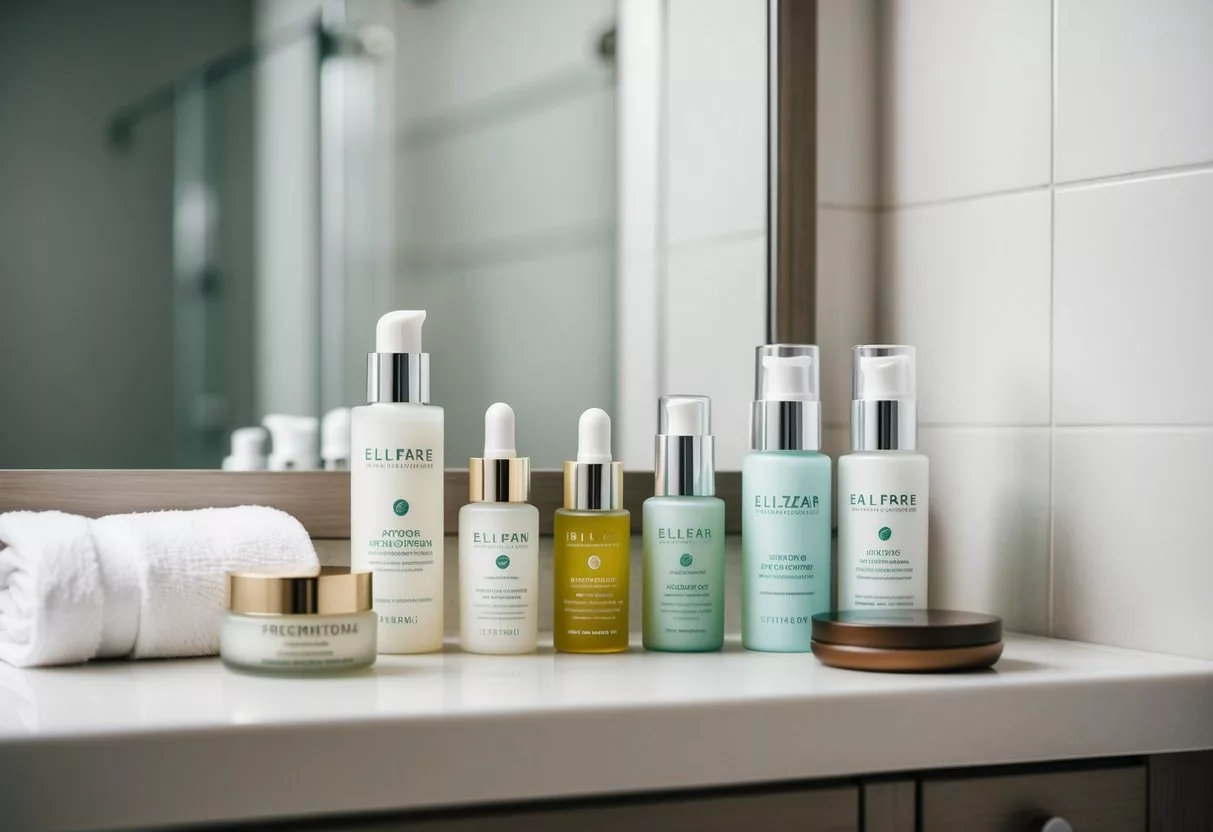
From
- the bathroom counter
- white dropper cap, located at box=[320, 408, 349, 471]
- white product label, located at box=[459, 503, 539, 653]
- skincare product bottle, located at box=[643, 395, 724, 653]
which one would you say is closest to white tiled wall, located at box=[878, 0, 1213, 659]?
the bathroom counter

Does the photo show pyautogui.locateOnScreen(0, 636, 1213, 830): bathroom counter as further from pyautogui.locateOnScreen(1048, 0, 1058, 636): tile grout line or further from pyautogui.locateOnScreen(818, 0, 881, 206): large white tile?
pyautogui.locateOnScreen(818, 0, 881, 206): large white tile

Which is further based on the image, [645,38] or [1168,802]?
[645,38]

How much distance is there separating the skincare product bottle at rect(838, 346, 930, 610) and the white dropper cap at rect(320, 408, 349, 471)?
406 millimetres

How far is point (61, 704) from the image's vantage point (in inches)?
26.1

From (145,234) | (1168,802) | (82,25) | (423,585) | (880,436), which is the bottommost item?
(1168,802)

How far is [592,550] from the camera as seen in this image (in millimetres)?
876

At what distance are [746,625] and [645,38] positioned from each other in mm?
549

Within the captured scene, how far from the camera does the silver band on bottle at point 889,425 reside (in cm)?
90

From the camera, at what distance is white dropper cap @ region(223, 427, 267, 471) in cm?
97

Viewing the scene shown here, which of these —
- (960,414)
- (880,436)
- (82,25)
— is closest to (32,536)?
(82,25)

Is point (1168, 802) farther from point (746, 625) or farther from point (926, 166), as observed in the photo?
point (926, 166)

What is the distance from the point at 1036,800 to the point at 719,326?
51cm

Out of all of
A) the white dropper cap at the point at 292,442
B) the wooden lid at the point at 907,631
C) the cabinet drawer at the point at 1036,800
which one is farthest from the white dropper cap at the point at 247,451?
the cabinet drawer at the point at 1036,800

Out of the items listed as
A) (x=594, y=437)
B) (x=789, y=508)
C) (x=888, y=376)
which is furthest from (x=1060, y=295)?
(x=594, y=437)
